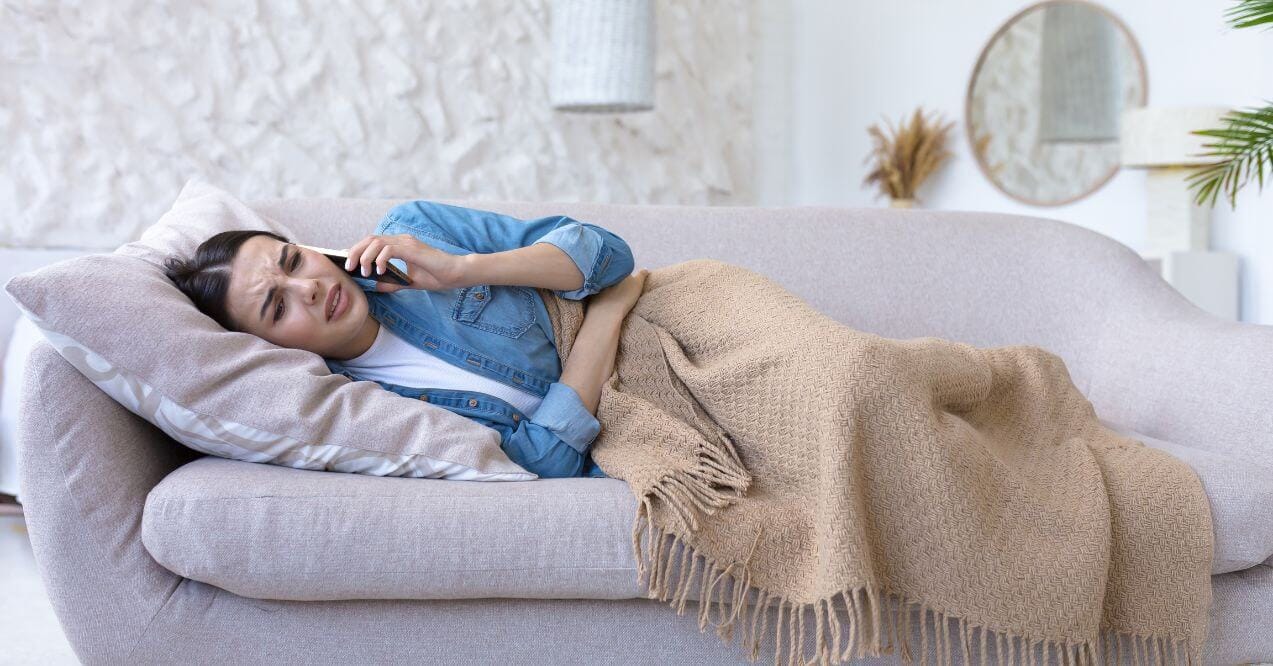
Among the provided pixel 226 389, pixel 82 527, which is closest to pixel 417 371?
pixel 226 389

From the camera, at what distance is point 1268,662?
148 cm

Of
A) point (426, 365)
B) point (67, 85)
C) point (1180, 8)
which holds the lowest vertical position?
point (426, 365)

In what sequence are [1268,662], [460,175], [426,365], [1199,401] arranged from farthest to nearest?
1. [460,175]
2. [1199,401]
3. [426,365]
4. [1268,662]

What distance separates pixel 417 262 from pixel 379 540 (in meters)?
0.47

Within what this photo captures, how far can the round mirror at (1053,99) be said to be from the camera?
3480mm

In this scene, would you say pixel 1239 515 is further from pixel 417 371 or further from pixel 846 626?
pixel 417 371

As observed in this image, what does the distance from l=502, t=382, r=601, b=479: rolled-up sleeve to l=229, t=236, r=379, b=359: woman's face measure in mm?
316

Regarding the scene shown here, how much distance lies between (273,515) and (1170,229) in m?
2.77

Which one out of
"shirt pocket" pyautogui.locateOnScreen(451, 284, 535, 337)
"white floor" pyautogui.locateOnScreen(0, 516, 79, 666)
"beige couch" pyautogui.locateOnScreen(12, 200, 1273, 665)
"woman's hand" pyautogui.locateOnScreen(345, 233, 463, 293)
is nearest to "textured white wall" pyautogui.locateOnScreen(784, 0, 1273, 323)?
"beige couch" pyautogui.locateOnScreen(12, 200, 1273, 665)

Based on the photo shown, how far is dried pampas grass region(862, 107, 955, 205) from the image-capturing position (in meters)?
4.11

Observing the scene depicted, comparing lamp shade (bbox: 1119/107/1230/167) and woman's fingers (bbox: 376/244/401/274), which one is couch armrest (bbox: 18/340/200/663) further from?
lamp shade (bbox: 1119/107/1230/167)

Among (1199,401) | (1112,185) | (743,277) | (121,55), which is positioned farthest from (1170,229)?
(121,55)

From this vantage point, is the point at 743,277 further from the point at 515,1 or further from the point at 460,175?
the point at 515,1

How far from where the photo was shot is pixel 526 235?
1809 millimetres
